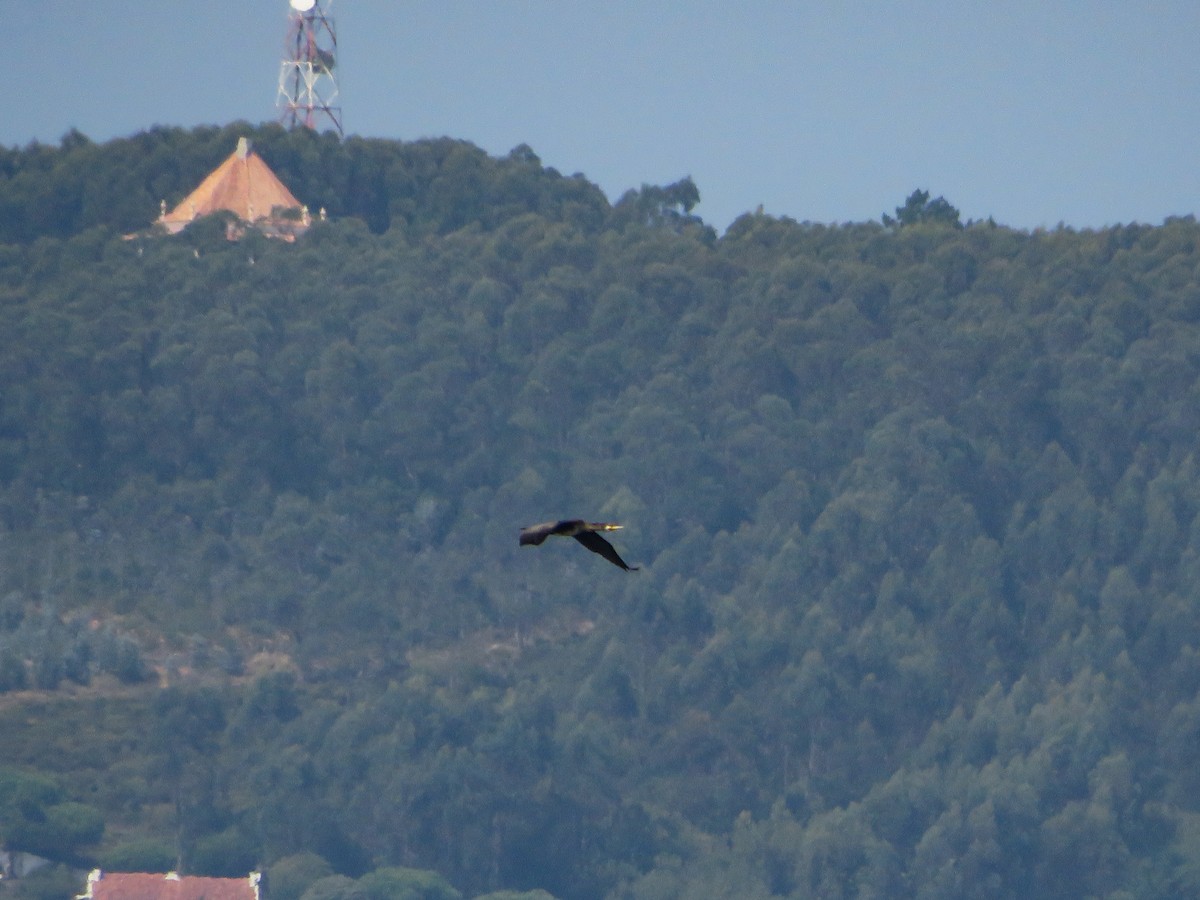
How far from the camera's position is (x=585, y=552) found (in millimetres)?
81000

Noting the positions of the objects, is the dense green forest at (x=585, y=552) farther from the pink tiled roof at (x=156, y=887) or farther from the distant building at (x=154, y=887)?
the pink tiled roof at (x=156, y=887)

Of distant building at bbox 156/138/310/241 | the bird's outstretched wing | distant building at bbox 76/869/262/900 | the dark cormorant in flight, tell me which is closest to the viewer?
the dark cormorant in flight

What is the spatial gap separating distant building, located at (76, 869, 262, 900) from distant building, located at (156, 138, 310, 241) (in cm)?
3321

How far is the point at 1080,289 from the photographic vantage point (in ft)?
308

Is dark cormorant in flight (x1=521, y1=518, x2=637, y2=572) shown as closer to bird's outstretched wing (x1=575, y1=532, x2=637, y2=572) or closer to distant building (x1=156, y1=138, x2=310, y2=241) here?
bird's outstretched wing (x1=575, y1=532, x2=637, y2=572)

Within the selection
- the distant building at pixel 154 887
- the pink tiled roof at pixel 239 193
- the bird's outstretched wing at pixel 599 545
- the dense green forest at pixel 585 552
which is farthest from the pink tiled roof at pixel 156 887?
the bird's outstretched wing at pixel 599 545

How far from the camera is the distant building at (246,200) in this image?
97.2 m

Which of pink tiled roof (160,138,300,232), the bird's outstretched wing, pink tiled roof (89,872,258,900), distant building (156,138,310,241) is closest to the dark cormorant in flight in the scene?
the bird's outstretched wing

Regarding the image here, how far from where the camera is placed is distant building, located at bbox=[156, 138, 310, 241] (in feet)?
319

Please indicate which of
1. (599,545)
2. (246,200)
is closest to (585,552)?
(246,200)

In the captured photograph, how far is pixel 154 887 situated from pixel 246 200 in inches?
1464

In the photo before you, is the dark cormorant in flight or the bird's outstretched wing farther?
the bird's outstretched wing

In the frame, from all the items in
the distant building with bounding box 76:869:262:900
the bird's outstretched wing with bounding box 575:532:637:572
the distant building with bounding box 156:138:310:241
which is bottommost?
the distant building with bounding box 76:869:262:900

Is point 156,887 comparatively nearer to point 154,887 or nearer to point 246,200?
point 154,887
